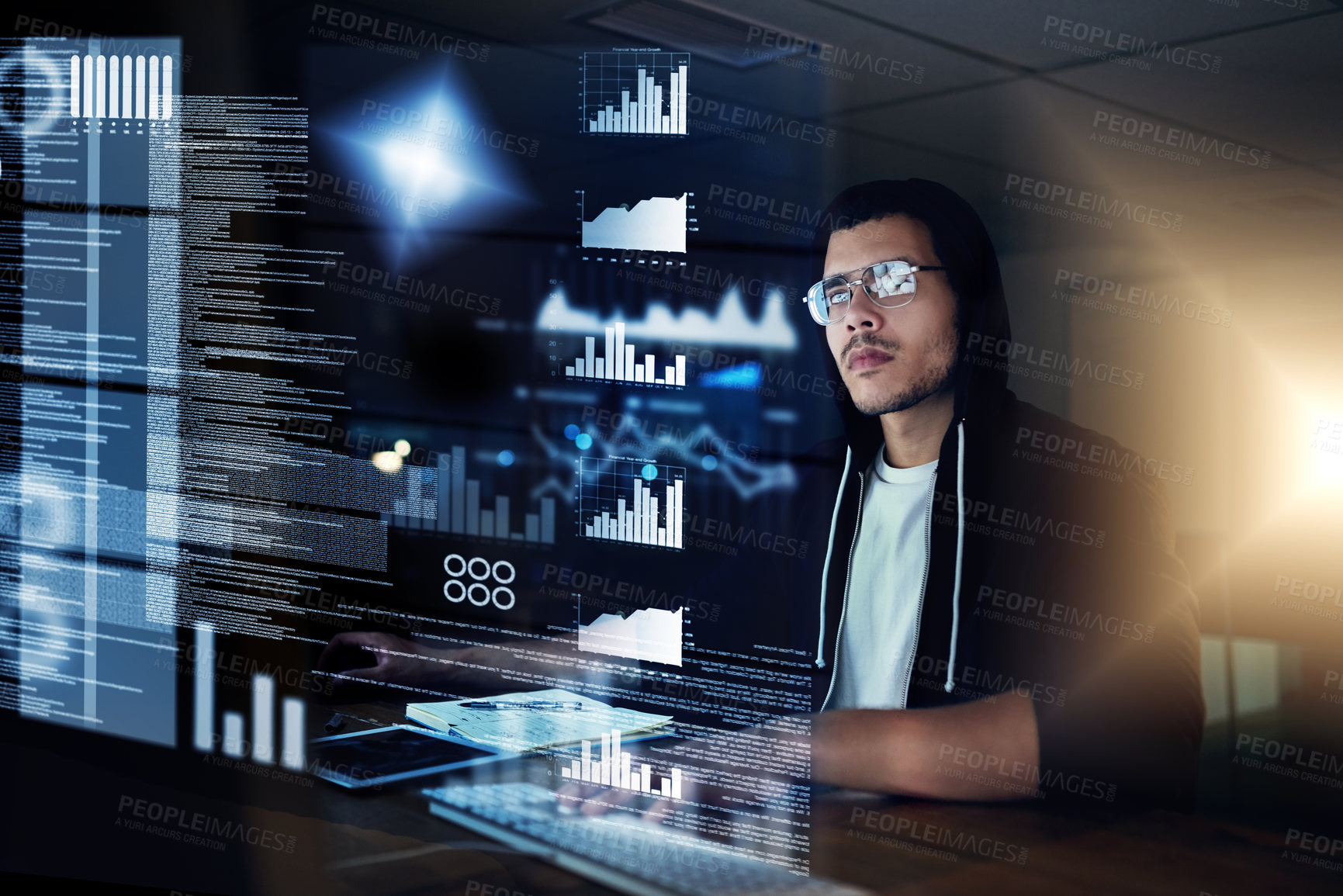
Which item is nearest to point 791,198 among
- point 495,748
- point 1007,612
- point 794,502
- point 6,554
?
point 794,502

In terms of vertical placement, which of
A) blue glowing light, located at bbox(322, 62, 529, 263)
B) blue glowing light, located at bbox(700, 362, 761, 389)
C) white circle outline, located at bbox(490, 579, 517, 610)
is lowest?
white circle outline, located at bbox(490, 579, 517, 610)

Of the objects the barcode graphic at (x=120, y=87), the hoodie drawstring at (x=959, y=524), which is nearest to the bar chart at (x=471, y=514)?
the hoodie drawstring at (x=959, y=524)

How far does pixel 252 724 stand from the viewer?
2393 millimetres

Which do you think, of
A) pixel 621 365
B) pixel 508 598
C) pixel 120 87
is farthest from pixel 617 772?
pixel 120 87

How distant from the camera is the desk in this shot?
1.63m

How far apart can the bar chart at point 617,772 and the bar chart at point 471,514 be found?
380mm

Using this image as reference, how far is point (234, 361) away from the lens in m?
2.38

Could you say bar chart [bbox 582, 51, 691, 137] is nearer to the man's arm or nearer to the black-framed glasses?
the black-framed glasses

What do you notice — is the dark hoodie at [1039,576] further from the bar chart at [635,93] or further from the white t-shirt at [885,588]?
the bar chart at [635,93]

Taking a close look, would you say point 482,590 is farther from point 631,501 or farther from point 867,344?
point 867,344

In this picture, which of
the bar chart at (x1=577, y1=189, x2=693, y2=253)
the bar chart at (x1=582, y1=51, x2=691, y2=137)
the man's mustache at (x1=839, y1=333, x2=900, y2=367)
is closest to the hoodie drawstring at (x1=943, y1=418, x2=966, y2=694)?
the man's mustache at (x1=839, y1=333, x2=900, y2=367)

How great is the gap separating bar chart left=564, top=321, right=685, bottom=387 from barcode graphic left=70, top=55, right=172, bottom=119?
44.3 inches

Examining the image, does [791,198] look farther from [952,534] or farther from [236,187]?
[236,187]

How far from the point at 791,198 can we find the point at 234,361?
4.08 ft
